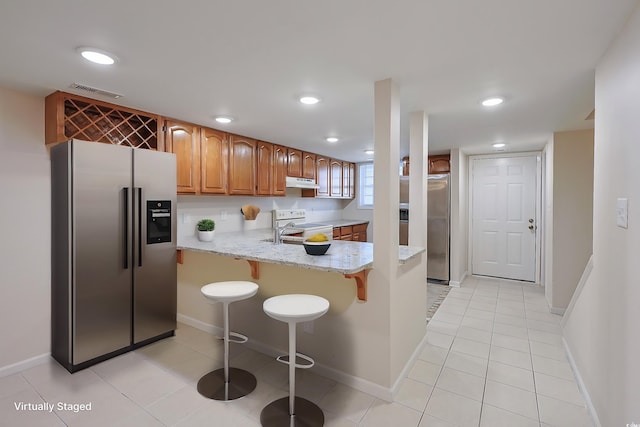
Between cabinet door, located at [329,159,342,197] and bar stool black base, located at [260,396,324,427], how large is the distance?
3957 millimetres

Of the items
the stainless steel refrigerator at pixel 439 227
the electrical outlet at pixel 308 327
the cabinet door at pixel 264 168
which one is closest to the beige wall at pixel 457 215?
the stainless steel refrigerator at pixel 439 227

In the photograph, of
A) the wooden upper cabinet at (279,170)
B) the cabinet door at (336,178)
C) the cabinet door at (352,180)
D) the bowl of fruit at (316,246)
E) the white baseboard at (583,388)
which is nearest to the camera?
the white baseboard at (583,388)

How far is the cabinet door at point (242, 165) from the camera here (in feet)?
11.8


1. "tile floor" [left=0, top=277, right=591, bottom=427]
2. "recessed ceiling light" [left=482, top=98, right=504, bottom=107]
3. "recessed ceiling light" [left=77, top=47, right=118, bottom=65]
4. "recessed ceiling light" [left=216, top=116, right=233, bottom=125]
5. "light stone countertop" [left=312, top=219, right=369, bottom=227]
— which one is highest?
"recessed ceiling light" [left=216, top=116, right=233, bottom=125]

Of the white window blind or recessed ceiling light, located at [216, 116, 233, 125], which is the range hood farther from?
the white window blind

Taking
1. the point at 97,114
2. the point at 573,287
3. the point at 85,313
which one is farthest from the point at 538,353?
the point at 97,114

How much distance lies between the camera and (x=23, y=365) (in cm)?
238

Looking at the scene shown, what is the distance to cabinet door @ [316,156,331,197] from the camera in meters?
5.22

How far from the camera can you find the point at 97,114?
107 inches

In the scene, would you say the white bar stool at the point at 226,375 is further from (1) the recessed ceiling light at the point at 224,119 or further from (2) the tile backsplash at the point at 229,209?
(1) the recessed ceiling light at the point at 224,119

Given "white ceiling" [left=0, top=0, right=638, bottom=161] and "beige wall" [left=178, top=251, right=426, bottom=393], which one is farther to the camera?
"beige wall" [left=178, top=251, right=426, bottom=393]

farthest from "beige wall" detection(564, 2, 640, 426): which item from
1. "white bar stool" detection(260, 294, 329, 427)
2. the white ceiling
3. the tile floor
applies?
"white bar stool" detection(260, 294, 329, 427)

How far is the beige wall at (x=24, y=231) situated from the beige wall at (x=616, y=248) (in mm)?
3800

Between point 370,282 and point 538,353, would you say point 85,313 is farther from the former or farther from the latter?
point 538,353
